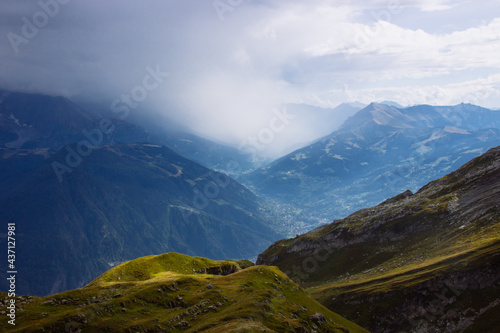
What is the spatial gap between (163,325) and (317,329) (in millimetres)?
33295

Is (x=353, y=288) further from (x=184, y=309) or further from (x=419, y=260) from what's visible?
(x=184, y=309)

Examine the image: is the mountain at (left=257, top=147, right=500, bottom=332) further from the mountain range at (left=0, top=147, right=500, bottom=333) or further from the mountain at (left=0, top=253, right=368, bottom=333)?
the mountain at (left=0, top=253, right=368, bottom=333)

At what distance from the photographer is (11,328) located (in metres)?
55.8

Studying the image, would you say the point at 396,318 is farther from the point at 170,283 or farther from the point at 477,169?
the point at 477,169

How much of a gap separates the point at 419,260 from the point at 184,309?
84.1m

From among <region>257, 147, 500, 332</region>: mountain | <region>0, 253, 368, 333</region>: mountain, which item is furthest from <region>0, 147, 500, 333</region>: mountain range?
<region>257, 147, 500, 332</region>: mountain

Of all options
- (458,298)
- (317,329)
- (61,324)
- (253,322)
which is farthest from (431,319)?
(61,324)

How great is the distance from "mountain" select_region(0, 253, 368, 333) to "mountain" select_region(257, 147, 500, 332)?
55.0 ft

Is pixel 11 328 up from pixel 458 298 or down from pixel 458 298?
up

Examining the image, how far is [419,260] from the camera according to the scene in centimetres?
11012

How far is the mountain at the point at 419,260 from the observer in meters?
80.6

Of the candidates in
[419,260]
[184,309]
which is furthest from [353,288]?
[184,309]

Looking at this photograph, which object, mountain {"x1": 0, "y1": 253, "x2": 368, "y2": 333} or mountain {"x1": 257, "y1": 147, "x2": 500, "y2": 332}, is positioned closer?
mountain {"x1": 0, "y1": 253, "x2": 368, "y2": 333}

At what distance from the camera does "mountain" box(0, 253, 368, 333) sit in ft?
190
